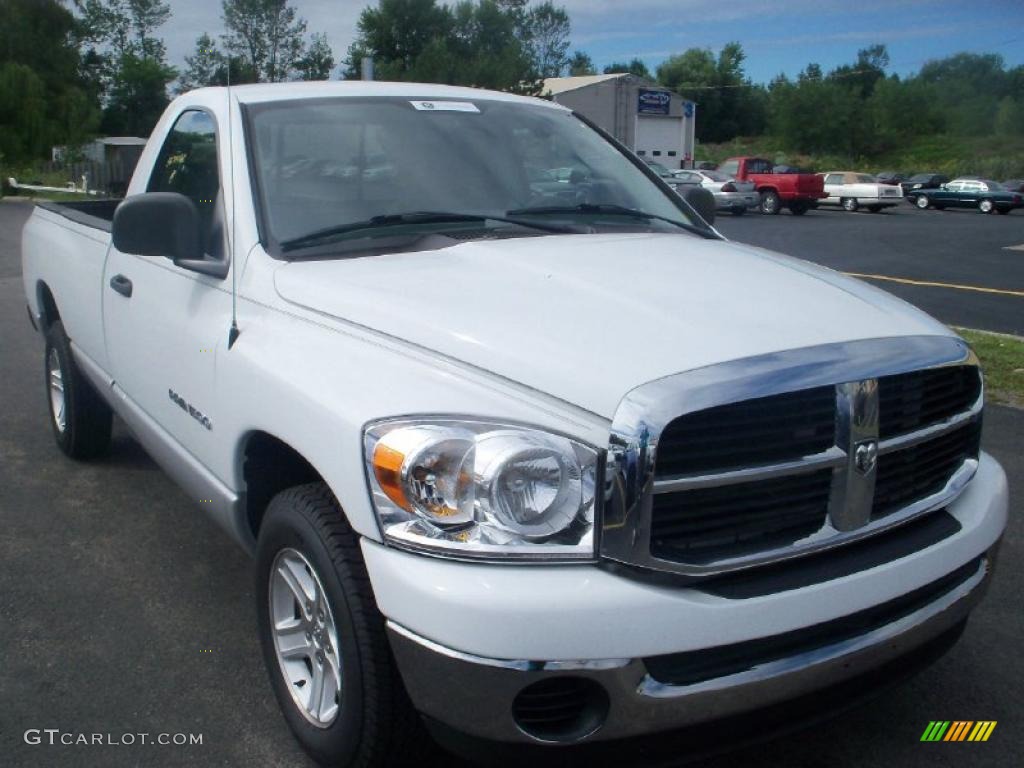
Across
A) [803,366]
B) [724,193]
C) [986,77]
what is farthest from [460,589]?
[986,77]

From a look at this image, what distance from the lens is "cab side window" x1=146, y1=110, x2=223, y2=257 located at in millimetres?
3641

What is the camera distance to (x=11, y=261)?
52.7ft

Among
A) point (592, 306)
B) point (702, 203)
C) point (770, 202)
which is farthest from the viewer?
point (770, 202)

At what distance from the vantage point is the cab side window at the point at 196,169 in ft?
11.9

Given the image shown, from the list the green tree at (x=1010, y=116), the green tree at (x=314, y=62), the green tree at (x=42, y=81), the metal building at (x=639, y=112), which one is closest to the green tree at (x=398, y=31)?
the metal building at (x=639, y=112)

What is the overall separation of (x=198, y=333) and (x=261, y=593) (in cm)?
90

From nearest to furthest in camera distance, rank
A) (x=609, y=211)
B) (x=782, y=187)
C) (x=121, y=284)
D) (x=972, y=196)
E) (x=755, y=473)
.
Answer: (x=755, y=473) < (x=609, y=211) < (x=121, y=284) < (x=782, y=187) < (x=972, y=196)

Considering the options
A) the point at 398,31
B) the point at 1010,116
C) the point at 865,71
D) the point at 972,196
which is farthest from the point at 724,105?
the point at 972,196

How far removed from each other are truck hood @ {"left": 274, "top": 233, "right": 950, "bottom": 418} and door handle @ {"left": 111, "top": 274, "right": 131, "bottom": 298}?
123 cm

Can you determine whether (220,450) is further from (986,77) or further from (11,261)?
(986,77)

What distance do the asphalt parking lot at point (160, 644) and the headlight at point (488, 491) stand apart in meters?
0.59

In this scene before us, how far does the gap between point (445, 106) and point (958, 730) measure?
2.70 metres

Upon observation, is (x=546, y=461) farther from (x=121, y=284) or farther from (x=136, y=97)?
(x=136, y=97)
